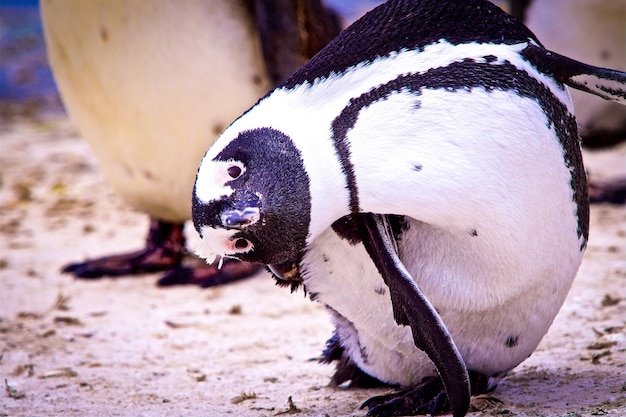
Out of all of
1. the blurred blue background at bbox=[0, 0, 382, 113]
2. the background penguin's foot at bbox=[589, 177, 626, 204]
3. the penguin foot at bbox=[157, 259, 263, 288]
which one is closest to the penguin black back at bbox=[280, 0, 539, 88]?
the penguin foot at bbox=[157, 259, 263, 288]

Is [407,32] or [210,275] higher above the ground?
[407,32]

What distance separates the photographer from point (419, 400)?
1.56 metres

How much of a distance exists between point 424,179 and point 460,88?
0.16 metres

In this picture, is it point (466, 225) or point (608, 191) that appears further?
point (608, 191)

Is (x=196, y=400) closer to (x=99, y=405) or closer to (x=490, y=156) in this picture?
(x=99, y=405)

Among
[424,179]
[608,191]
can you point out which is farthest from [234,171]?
[608,191]

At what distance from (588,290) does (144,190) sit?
1.33 m

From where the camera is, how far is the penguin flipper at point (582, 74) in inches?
55.6

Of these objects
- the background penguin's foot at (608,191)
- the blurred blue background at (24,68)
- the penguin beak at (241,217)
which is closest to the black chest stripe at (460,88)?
the penguin beak at (241,217)

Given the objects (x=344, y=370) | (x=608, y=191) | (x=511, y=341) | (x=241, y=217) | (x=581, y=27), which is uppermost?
(x=581, y=27)

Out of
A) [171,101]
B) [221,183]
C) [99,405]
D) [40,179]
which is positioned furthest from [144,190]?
[40,179]

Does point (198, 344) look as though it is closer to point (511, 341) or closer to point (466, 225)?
point (511, 341)

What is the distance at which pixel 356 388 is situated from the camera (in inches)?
70.2

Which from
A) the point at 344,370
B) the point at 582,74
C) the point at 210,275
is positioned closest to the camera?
the point at 582,74
